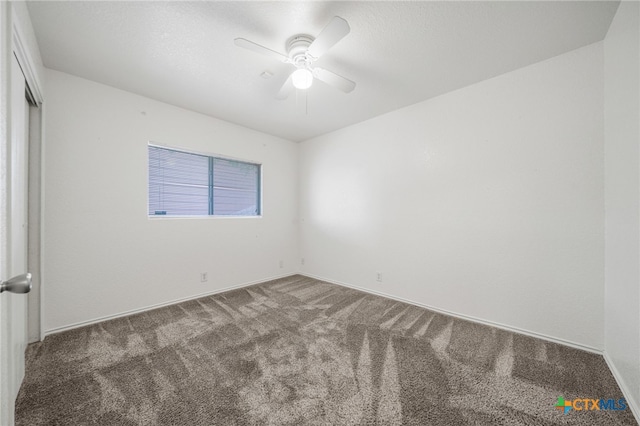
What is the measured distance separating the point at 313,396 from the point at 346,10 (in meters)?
2.55

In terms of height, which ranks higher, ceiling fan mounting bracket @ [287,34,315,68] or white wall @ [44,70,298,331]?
ceiling fan mounting bracket @ [287,34,315,68]

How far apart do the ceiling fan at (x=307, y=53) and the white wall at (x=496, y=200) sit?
1409 mm

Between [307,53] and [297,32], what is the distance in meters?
0.19

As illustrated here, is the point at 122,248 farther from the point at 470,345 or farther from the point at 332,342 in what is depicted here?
the point at 470,345

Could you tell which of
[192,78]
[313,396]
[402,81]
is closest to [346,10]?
[402,81]

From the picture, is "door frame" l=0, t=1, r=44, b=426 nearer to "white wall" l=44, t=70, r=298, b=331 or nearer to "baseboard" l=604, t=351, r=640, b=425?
"white wall" l=44, t=70, r=298, b=331

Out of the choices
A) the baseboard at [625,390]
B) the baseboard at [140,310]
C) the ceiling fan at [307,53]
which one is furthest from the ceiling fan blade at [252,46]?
the baseboard at [625,390]

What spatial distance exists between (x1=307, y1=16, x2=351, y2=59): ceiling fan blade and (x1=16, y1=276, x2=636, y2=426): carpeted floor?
90.0 inches

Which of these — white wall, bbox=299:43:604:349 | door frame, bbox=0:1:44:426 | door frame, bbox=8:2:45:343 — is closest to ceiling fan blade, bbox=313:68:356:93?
white wall, bbox=299:43:604:349

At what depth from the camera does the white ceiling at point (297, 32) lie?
157 cm

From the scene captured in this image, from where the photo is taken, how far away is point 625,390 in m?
1.49

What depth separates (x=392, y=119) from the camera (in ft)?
10.3

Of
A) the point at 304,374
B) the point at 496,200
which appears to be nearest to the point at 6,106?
the point at 304,374

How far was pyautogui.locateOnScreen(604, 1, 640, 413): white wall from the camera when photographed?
1.41m
